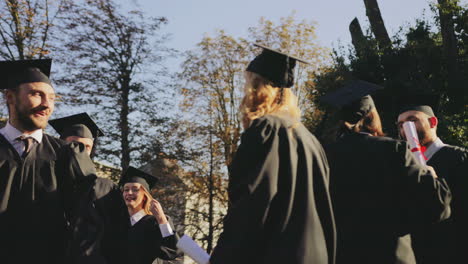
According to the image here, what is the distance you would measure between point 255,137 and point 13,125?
187 centimetres

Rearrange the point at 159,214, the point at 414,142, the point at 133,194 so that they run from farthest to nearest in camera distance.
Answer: the point at 133,194
the point at 159,214
the point at 414,142

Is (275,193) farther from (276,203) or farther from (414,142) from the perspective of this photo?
(414,142)

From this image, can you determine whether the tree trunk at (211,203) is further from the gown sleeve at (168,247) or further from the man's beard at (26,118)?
the man's beard at (26,118)

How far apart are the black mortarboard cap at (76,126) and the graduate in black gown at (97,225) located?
195mm

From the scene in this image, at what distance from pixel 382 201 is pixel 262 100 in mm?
1268

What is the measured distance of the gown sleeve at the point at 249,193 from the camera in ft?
7.98

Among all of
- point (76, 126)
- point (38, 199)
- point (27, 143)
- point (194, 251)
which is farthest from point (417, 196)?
point (76, 126)

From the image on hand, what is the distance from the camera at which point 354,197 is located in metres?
3.39

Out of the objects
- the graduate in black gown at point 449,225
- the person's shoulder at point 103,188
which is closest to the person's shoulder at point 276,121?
the graduate in black gown at point 449,225

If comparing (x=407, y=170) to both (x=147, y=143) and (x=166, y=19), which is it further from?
(x=166, y=19)

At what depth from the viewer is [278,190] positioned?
2615mm

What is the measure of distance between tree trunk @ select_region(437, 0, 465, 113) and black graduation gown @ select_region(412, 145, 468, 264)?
33.0 ft

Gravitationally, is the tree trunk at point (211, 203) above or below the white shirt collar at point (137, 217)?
below

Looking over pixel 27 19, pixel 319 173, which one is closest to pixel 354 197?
pixel 319 173
